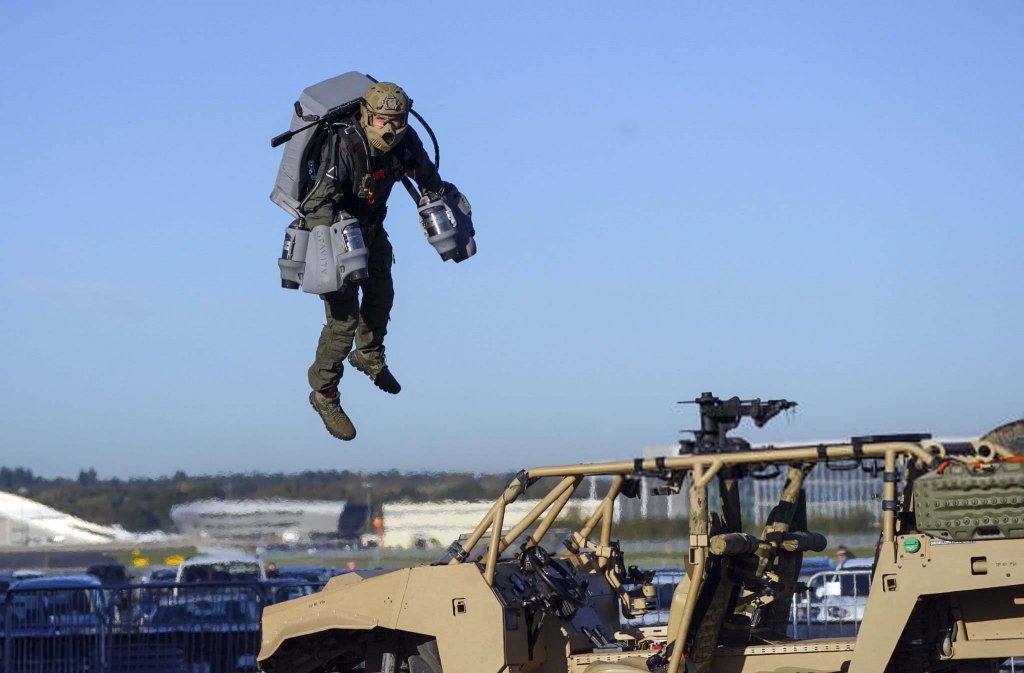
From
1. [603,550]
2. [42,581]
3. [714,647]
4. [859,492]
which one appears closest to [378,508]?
[42,581]

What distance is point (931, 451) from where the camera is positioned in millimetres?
8031

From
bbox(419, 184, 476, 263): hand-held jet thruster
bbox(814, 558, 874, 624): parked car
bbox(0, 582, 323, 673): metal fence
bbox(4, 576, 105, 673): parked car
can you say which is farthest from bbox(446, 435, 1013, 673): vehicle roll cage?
bbox(4, 576, 105, 673): parked car

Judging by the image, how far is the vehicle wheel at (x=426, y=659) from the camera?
29.3ft

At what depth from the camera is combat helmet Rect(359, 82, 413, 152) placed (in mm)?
8250

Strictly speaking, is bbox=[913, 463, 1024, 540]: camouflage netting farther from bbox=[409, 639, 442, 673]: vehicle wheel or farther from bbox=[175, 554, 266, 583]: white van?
bbox=[175, 554, 266, 583]: white van

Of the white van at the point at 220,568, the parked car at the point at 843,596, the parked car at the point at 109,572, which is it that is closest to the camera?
the parked car at the point at 843,596

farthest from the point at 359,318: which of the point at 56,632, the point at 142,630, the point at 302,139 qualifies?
the point at 56,632

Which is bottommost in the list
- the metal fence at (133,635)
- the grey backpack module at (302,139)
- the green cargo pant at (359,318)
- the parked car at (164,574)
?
the metal fence at (133,635)

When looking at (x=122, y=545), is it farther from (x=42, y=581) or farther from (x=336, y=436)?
(x=336, y=436)

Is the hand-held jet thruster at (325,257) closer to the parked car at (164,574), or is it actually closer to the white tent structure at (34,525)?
the parked car at (164,574)

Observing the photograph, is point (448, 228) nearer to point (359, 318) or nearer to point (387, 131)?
point (387, 131)

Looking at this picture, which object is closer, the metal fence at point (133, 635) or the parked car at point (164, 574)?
the metal fence at point (133, 635)

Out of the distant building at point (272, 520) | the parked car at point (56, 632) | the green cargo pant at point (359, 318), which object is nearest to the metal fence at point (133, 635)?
the parked car at point (56, 632)

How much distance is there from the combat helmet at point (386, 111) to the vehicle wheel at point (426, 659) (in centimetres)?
289
